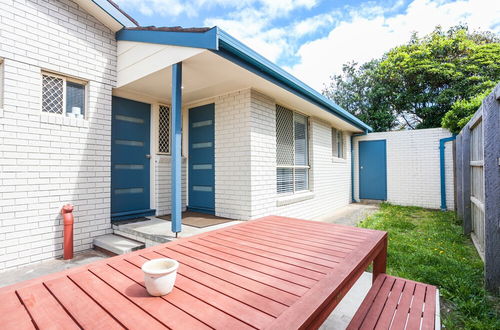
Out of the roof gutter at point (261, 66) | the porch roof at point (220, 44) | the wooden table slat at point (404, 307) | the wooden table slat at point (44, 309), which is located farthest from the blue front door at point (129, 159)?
the wooden table slat at point (404, 307)

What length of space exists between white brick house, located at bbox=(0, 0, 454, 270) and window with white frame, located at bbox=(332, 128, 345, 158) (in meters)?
2.54

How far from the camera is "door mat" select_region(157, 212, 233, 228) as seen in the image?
3.65 metres

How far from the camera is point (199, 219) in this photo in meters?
4.02

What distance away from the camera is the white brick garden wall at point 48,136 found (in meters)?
2.94

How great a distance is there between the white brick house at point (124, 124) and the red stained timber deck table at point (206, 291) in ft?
4.93

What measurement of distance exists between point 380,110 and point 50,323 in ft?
48.9

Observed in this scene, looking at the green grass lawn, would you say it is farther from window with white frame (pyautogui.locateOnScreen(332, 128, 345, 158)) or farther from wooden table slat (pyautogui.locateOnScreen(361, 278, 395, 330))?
window with white frame (pyautogui.locateOnScreen(332, 128, 345, 158))

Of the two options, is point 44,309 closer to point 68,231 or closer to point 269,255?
point 269,255

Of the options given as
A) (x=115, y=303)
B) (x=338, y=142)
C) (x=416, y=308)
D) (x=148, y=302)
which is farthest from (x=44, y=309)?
(x=338, y=142)

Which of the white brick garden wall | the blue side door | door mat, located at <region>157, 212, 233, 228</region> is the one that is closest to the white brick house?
the white brick garden wall

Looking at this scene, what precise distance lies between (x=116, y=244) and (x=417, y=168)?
8.39m

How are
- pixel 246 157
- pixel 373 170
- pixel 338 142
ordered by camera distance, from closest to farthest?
1. pixel 246 157
2. pixel 338 142
3. pixel 373 170

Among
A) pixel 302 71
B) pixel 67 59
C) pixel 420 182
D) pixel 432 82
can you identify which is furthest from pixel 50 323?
pixel 302 71

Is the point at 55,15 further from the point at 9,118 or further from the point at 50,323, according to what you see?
the point at 50,323
